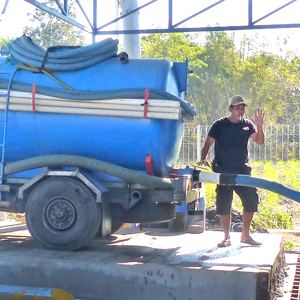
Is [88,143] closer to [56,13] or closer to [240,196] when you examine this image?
[240,196]

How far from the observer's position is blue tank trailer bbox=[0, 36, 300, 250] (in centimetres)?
432

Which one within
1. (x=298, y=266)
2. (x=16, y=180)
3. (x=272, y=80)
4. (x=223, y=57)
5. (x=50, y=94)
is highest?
(x=223, y=57)

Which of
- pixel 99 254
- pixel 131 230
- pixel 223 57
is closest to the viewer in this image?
pixel 99 254

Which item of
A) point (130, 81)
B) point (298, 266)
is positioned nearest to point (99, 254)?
point (130, 81)

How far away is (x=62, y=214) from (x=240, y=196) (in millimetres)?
1802

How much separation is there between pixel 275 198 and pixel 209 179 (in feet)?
17.3

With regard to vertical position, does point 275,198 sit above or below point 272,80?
below

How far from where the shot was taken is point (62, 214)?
434 centimetres

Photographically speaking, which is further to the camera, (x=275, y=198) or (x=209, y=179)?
(x=275, y=198)

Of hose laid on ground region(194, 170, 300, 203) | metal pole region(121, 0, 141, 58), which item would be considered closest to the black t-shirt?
hose laid on ground region(194, 170, 300, 203)

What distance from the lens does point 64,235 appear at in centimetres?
435

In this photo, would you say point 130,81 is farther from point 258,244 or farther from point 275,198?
point 275,198

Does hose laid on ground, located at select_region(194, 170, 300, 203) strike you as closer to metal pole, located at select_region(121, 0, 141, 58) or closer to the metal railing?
metal pole, located at select_region(121, 0, 141, 58)

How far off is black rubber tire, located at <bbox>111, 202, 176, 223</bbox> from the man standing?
686 millimetres
